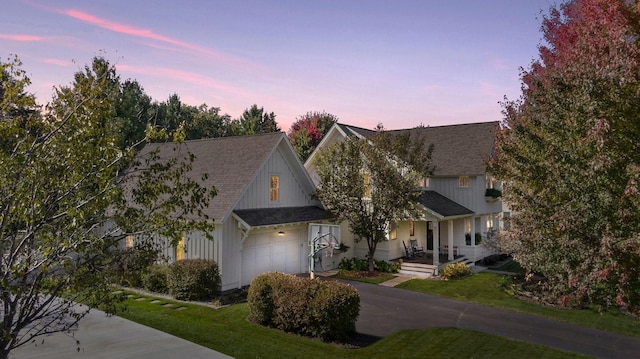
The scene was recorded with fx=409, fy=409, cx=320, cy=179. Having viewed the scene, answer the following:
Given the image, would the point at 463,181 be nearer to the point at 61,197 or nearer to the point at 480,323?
the point at 480,323

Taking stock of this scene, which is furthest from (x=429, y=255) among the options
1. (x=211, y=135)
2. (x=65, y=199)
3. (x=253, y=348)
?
(x=211, y=135)

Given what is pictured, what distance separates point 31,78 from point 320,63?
16.2m

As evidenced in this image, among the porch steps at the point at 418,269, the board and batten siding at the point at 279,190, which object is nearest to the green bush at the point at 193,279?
the board and batten siding at the point at 279,190

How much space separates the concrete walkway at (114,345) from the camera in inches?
397

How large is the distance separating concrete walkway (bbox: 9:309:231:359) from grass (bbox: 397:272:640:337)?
12.5 meters

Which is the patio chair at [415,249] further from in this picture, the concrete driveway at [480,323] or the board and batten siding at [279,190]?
the concrete driveway at [480,323]

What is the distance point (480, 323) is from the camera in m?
15.0

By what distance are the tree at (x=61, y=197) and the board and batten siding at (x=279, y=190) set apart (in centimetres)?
1381

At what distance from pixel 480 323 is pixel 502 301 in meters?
3.75

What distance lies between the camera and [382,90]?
93.6 feet

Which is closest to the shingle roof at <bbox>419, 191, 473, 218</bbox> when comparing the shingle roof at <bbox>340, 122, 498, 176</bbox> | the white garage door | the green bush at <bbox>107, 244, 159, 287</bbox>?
the shingle roof at <bbox>340, 122, 498, 176</bbox>

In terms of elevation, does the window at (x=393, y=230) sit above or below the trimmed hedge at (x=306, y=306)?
above

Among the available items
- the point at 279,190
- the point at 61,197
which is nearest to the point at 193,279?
the point at 279,190

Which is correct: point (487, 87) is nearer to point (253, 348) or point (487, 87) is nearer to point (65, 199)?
point (253, 348)
